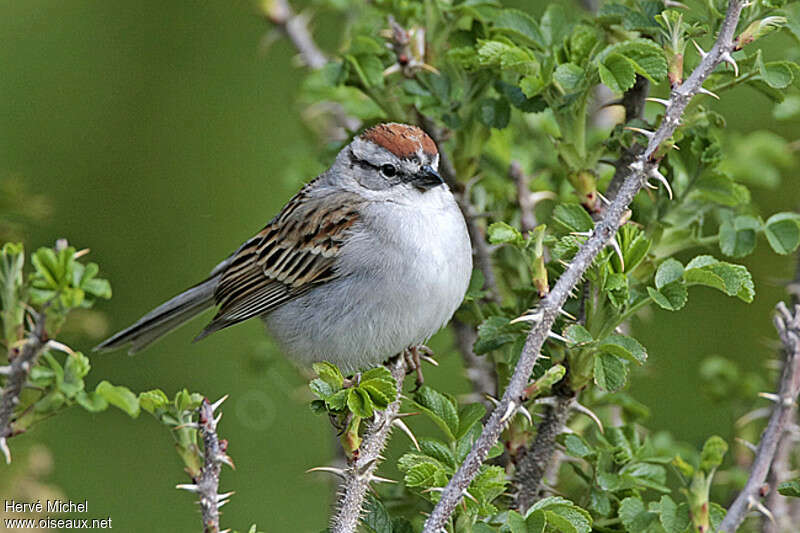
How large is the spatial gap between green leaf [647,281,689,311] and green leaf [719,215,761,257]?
460 millimetres

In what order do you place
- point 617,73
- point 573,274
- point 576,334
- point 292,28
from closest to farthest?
point 573,274, point 576,334, point 617,73, point 292,28

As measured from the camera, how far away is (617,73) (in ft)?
8.20

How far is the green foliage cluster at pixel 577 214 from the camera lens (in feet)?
7.61

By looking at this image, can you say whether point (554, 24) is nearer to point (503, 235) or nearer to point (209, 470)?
point (503, 235)

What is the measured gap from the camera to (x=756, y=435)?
142 inches

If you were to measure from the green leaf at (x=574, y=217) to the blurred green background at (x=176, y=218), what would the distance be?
2.07 m

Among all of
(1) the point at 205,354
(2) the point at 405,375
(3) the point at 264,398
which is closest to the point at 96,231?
(1) the point at 205,354

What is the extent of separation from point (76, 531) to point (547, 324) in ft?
6.15

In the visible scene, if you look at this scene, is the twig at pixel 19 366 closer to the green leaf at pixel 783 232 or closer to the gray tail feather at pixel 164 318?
the gray tail feather at pixel 164 318

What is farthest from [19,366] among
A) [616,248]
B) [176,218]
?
[176,218]

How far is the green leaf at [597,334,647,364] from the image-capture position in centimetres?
233

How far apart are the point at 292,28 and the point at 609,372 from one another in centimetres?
230

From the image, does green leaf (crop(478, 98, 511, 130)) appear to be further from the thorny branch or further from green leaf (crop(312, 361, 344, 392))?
the thorny branch

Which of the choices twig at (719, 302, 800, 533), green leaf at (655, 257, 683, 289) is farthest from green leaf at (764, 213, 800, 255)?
green leaf at (655, 257, 683, 289)
